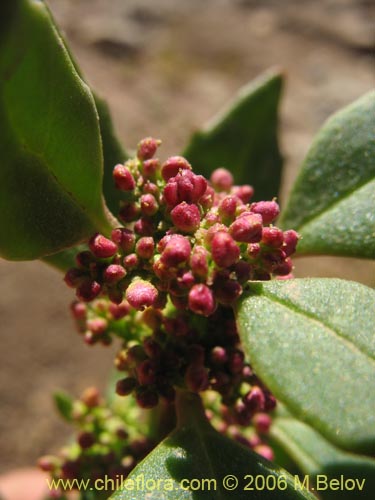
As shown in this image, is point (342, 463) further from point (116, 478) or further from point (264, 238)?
point (264, 238)

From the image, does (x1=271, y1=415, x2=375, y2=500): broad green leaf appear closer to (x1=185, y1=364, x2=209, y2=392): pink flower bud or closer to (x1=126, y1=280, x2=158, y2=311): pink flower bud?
(x1=185, y1=364, x2=209, y2=392): pink flower bud

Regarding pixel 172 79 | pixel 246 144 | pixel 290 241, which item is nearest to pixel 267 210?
pixel 290 241

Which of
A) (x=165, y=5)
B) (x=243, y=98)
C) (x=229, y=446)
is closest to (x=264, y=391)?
(x=229, y=446)

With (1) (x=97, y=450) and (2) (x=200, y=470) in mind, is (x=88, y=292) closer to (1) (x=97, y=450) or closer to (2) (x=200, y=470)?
(2) (x=200, y=470)

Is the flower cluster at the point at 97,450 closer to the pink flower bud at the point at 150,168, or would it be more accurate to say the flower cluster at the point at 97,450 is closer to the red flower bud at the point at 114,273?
the red flower bud at the point at 114,273

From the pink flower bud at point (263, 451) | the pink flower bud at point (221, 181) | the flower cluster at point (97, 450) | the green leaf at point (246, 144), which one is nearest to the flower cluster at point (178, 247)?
the pink flower bud at point (221, 181)

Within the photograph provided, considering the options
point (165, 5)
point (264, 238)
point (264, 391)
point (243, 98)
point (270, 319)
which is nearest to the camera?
Result: point (270, 319)

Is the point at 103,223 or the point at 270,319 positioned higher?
the point at 270,319

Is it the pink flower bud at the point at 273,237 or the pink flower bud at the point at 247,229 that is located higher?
the pink flower bud at the point at 247,229
